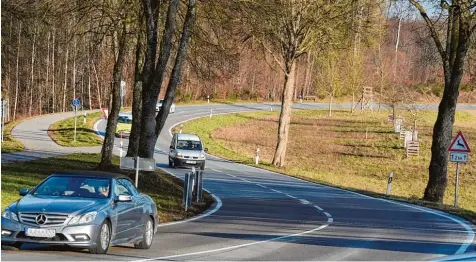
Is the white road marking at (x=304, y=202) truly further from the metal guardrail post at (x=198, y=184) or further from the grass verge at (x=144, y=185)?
the metal guardrail post at (x=198, y=184)

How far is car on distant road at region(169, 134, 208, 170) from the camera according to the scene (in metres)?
41.4

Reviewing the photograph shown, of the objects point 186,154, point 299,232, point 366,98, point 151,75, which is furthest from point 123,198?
point 366,98

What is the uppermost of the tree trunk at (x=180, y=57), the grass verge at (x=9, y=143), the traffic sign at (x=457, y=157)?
the tree trunk at (x=180, y=57)

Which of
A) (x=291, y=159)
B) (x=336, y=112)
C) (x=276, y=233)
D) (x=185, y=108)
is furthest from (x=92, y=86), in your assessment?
(x=276, y=233)

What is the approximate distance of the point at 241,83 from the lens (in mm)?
101250

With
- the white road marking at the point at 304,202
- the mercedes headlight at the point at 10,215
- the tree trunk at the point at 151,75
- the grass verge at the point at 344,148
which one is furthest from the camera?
the grass verge at the point at 344,148

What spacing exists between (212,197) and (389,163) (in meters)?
28.1

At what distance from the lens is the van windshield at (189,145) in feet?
141

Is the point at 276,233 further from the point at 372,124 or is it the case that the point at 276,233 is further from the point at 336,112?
the point at 336,112

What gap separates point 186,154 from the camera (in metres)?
41.6

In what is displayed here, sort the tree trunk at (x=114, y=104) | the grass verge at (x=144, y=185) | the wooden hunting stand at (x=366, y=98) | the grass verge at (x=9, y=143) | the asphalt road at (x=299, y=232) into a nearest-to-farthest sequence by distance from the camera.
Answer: the asphalt road at (x=299, y=232) → the grass verge at (x=144, y=185) → the tree trunk at (x=114, y=104) → the grass verge at (x=9, y=143) → the wooden hunting stand at (x=366, y=98)

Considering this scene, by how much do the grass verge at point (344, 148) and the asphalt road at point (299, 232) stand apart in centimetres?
292

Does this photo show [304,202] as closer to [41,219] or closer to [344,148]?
[41,219]

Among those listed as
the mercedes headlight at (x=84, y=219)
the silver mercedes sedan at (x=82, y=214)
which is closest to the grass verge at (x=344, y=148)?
the silver mercedes sedan at (x=82, y=214)
